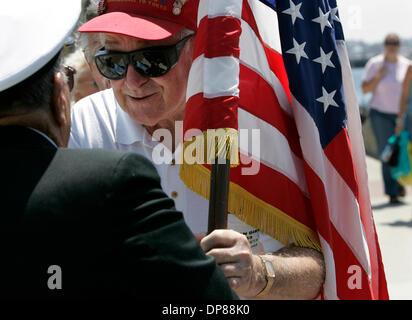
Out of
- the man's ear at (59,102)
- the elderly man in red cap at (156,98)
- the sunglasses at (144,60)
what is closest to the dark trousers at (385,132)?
the elderly man in red cap at (156,98)

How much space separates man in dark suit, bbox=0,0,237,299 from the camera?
1.50m

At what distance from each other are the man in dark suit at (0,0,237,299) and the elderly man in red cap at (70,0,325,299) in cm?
96

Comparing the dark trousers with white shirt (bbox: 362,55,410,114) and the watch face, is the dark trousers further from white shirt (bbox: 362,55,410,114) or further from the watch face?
the watch face

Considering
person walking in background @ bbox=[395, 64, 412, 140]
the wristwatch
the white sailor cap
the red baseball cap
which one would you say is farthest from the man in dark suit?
person walking in background @ bbox=[395, 64, 412, 140]

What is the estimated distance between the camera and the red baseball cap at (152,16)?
8.73 ft

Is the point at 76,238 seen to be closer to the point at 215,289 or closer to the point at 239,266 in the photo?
the point at 215,289

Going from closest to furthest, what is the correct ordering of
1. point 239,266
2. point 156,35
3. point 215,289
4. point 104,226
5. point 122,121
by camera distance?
point 104,226 < point 215,289 < point 239,266 < point 156,35 < point 122,121

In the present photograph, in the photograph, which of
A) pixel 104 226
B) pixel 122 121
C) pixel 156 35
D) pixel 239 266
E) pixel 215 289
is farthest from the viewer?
pixel 122 121

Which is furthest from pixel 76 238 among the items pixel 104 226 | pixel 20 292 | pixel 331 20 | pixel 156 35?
pixel 331 20

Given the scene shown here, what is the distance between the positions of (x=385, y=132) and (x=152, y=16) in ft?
20.1

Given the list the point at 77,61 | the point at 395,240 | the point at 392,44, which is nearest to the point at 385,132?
the point at 392,44

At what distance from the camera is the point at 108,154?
1587 millimetres

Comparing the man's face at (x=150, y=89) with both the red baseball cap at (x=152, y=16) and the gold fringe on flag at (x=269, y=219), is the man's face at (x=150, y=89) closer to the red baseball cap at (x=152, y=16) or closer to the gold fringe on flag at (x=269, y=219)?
the red baseball cap at (x=152, y=16)

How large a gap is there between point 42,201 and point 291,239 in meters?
1.38
